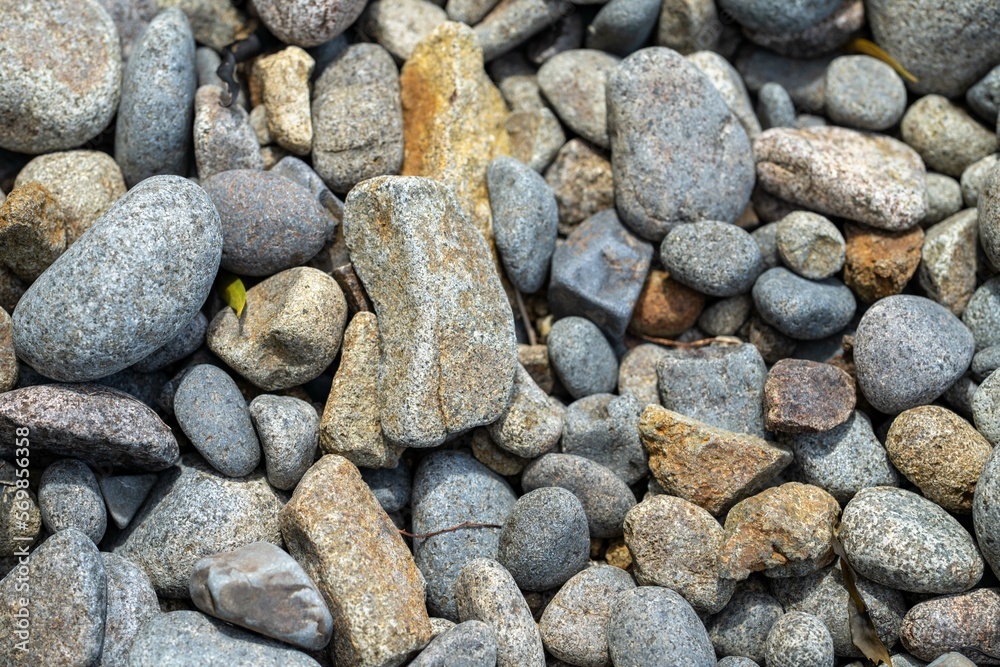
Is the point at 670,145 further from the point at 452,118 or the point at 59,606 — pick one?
the point at 59,606


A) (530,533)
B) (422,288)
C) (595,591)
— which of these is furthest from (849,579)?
(422,288)

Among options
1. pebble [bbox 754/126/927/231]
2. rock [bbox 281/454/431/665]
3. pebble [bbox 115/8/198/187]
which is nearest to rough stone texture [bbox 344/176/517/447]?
rock [bbox 281/454/431/665]

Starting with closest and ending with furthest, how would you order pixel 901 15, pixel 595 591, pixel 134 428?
pixel 134 428
pixel 595 591
pixel 901 15

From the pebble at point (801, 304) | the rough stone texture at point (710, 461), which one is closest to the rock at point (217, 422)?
the rough stone texture at point (710, 461)

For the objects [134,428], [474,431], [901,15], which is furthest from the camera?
[901,15]

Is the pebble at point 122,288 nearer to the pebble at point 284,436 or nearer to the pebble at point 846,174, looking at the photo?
the pebble at point 284,436

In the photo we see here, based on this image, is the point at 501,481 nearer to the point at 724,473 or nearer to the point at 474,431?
the point at 474,431

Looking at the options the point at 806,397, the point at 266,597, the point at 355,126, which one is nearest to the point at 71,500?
Result: the point at 266,597
